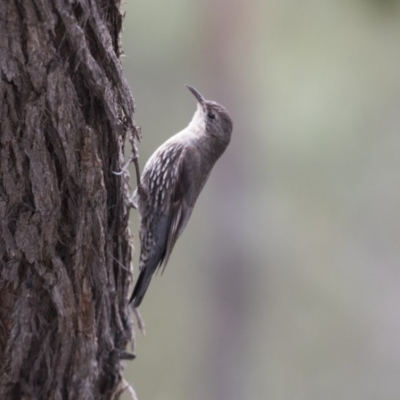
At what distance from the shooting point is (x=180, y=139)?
4.06 m

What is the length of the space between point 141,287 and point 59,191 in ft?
3.33

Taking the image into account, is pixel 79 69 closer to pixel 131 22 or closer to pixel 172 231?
pixel 172 231

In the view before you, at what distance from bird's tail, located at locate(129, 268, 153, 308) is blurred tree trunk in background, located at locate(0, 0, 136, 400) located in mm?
390

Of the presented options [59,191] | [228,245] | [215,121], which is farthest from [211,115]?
[228,245]

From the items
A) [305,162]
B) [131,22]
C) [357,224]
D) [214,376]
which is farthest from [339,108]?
[214,376]

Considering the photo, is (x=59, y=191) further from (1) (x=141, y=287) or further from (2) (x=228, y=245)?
(2) (x=228, y=245)

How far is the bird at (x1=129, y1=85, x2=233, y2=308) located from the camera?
3.70m

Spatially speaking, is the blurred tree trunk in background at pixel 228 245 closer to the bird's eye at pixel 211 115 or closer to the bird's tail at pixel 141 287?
the bird's eye at pixel 211 115

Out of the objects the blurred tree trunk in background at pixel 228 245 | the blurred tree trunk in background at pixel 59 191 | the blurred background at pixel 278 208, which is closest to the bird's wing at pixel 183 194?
the blurred tree trunk in background at pixel 59 191

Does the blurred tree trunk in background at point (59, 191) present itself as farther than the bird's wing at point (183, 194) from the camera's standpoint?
No

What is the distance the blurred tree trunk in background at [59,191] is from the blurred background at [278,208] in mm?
4436

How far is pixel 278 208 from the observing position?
768cm

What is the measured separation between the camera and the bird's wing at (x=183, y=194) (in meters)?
3.74

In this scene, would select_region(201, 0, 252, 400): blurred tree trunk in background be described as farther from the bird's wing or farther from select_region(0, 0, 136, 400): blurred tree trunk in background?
select_region(0, 0, 136, 400): blurred tree trunk in background
